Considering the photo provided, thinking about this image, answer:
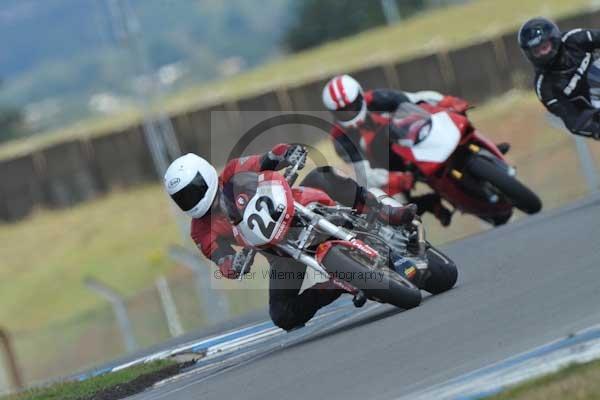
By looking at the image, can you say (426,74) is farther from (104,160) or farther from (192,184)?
(192,184)

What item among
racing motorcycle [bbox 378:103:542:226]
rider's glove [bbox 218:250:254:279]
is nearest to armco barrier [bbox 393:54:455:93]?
racing motorcycle [bbox 378:103:542:226]

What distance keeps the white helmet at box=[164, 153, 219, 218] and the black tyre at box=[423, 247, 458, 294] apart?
1.75 m

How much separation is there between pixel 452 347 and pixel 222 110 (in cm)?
2450

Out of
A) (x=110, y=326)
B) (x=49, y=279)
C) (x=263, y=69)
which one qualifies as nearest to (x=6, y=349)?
(x=110, y=326)

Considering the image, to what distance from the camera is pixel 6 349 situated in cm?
1505

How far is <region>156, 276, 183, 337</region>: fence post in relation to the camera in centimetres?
1642

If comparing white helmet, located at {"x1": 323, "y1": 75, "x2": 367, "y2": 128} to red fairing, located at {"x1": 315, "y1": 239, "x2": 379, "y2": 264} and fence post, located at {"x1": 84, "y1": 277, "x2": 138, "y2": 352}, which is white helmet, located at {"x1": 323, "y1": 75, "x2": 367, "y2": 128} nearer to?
fence post, located at {"x1": 84, "y1": 277, "x2": 138, "y2": 352}

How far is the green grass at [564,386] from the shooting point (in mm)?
5956

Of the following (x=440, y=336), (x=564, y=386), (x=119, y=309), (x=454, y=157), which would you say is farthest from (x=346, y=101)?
(x=564, y=386)

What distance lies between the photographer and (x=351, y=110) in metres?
14.3

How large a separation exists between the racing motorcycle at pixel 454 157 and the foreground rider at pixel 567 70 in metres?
0.78

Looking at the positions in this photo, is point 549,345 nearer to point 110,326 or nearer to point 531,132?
point 110,326

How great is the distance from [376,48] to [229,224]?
2933 cm

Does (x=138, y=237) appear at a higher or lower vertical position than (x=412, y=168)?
lower
